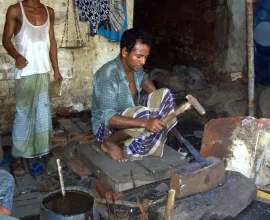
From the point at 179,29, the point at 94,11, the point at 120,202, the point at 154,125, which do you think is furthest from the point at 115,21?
the point at 120,202

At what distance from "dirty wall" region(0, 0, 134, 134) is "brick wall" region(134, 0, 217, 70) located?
197cm

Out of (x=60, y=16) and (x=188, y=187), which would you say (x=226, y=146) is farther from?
(x=60, y=16)

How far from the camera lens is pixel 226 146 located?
155 inches

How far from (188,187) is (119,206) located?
67 cm

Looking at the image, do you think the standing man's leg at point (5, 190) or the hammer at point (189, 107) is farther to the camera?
the hammer at point (189, 107)

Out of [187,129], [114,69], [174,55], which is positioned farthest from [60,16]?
[174,55]

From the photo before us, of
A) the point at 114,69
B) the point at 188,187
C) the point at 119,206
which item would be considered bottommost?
the point at 119,206

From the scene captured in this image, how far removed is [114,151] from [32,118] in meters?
1.15

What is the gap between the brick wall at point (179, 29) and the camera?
7233mm

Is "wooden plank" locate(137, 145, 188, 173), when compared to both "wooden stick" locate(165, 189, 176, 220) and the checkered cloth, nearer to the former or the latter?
the checkered cloth

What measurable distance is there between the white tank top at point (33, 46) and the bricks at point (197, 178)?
2.02 metres

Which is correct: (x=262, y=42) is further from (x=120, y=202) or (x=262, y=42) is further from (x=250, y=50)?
(x=120, y=202)

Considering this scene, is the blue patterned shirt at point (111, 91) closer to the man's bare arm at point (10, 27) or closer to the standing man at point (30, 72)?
the standing man at point (30, 72)

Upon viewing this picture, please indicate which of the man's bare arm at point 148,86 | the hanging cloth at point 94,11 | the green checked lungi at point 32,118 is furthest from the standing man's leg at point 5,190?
the hanging cloth at point 94,11
